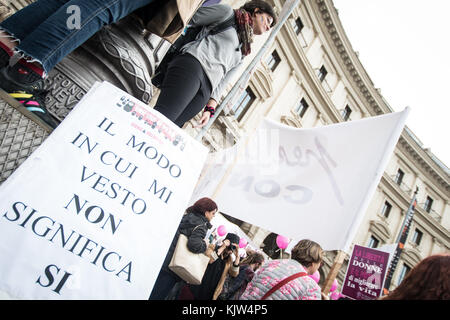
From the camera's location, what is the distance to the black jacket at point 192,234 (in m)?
2.38

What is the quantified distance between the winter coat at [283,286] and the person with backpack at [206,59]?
48.9 inches

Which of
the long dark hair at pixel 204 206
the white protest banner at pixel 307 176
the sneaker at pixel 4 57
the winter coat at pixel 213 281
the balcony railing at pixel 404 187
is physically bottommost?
the winter coat at pixel 213 281

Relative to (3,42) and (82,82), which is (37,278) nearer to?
(3,42)

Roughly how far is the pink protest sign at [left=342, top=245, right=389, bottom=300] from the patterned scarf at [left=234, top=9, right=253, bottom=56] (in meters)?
6.80

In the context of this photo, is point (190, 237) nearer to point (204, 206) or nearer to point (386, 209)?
point (204, 206)

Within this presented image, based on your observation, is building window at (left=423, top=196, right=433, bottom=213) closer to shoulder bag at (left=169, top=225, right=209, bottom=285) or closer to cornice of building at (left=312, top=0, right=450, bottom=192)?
cornice of building at (left=312, top=0, right=450, bottom=192)

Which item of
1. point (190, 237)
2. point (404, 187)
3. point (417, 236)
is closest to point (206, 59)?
point (190, 237)

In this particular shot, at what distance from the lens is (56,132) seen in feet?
3.58

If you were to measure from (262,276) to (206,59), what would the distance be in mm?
1574

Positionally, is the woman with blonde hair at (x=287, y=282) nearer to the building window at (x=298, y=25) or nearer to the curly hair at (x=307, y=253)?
the curly hair at (x=307, y=253)

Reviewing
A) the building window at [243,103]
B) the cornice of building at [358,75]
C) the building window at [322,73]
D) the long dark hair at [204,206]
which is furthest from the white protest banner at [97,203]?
the building window at [322,73]

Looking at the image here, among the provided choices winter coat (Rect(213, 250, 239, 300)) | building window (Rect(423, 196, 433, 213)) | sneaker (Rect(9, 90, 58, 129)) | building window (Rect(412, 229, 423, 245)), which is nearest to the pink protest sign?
winter coat (Rect(213, 250, 239, 300))
